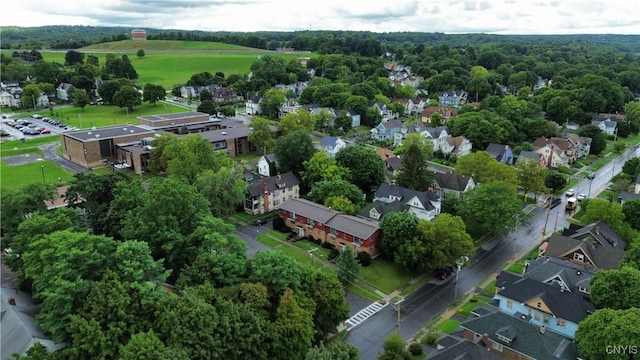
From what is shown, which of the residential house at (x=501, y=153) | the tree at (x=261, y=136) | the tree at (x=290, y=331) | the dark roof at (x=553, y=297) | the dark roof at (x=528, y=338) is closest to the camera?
the tree at (x=290, y=331)

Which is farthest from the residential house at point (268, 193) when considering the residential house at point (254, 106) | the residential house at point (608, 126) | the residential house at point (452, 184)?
the residential house at point (608, 126)

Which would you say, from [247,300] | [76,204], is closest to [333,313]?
[247,300]

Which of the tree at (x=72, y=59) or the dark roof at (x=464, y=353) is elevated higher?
the tree at (x=72, y=59)

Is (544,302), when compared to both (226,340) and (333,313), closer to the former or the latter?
(333,313)

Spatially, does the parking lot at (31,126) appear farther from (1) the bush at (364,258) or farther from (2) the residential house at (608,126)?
(2) the residential house at (608,126)

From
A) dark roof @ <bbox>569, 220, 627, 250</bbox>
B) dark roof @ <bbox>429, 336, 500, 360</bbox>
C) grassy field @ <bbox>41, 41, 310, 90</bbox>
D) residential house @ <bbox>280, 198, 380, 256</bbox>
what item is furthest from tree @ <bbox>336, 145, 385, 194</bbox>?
grassy field @ <bbox>41, 41, 310, 90</bbox>

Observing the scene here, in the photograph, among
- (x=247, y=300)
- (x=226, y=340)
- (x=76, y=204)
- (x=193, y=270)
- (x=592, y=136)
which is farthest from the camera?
(x=592, y=136)

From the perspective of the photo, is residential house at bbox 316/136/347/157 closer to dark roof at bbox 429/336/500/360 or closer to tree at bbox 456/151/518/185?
tree at bbox 456/151/518/185
